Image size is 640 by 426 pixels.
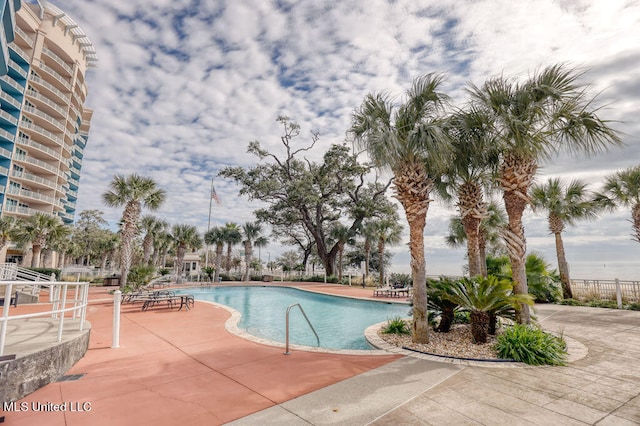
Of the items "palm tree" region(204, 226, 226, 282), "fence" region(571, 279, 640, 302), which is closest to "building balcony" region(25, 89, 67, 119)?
"palm tree" region(204, 226, 226, 282)

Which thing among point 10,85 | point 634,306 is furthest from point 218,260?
point 10,85

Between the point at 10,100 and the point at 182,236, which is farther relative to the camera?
the point at 10,100

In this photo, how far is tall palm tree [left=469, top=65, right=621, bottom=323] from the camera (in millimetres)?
6375

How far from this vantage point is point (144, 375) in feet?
15.3

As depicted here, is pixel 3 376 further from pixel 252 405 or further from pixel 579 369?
pixel 579 369

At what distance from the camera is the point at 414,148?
6355 mm

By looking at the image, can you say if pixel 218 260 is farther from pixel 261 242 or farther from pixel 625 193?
pixel 625 193

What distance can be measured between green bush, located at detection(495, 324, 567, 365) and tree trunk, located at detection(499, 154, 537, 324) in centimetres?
140

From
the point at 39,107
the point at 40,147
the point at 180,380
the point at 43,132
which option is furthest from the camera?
the point at 39,107

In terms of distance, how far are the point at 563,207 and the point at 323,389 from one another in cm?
1537

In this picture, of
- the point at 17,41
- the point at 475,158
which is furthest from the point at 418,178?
the point at 17,41

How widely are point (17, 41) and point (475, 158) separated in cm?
5023

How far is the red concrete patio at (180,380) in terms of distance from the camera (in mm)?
3400

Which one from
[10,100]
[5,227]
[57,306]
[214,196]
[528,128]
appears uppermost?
[10,100]
